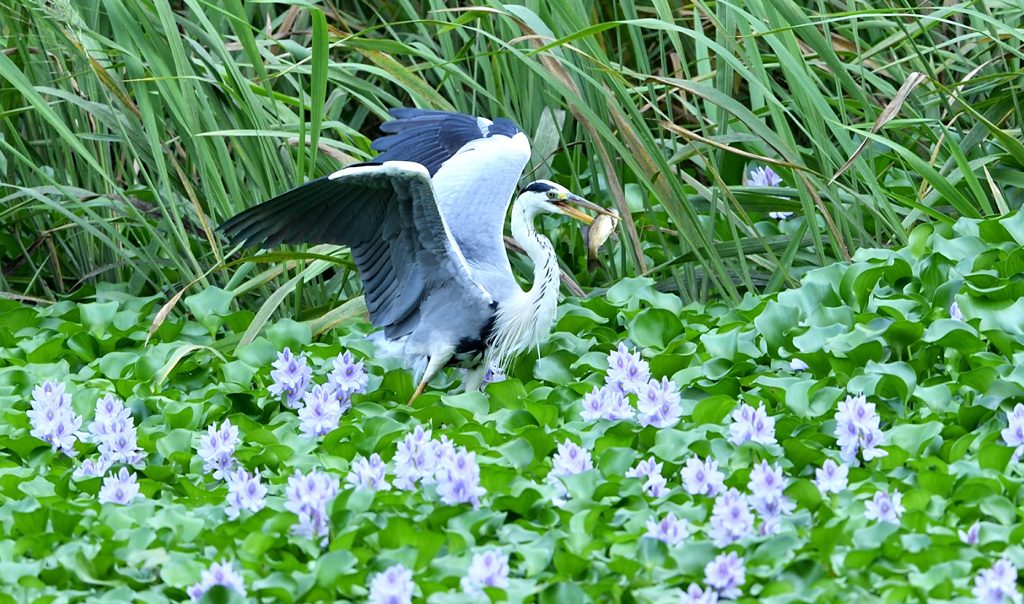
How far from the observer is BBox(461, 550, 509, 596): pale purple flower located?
7.15 ft

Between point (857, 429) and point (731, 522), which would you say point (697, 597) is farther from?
point (857, 429)

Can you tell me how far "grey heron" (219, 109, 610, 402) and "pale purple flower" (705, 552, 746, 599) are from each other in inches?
54.1

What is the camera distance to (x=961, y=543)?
228 centimetres

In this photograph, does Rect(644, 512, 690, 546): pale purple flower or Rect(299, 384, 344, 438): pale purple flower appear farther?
Rect(299, 384, 344, 438): pale purple flower

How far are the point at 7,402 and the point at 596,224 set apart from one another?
5.33 feet

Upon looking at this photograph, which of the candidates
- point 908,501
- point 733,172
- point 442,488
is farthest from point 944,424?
point 733,172

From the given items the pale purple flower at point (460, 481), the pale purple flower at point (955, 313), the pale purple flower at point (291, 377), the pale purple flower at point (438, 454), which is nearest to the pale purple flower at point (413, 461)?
the pale purple flower at point (438, 454)

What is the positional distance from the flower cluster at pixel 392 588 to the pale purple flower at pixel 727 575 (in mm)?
479

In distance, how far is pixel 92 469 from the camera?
288 centimetres

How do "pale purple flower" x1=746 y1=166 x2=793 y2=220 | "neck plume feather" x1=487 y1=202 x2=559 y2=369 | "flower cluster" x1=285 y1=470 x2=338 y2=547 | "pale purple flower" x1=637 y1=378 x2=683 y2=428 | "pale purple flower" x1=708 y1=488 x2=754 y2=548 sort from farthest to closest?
"pale purple flower" x1=746 y1=166 x2=793 y2=220
"neck plume feather" x1=487 y1=202 x2=559 y2=369
"pale purple flower" x1=637 y1=378 x2=683 y2=428
"flower cluster" x1=285 y1=470 x2=338 y2=547
"pale purple flower" x1=708 y1=488 x2=754 y2=548

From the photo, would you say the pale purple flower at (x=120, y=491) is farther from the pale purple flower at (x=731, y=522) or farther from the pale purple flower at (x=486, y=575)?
the pale purple flower at (x=731, y=522)

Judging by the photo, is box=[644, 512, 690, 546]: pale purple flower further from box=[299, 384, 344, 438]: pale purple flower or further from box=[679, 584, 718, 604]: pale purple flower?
box=[299, 384, 344, 438]: pale purple flower

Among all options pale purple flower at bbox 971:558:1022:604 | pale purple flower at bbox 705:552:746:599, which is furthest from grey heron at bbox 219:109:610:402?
pale purple flower at bbox 971:558:1022:604

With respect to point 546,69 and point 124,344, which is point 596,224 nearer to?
point 546,69
